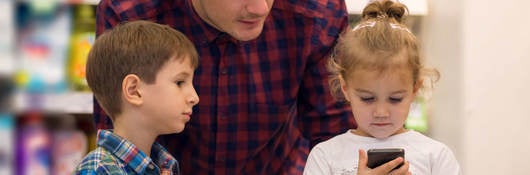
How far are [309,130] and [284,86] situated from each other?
0.14 meters

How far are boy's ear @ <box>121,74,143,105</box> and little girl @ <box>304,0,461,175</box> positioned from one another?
1.16 feet

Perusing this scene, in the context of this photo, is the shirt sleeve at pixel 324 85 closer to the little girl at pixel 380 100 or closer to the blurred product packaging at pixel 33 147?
the little girl at pixel 380 100

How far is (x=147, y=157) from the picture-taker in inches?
52.7

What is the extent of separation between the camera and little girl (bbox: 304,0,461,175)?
1.34m

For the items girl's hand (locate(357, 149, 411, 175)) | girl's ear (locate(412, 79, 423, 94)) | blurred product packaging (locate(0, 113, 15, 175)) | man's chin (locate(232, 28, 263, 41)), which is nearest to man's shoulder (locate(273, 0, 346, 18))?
man's chin (locate(232, 28, 263, 41))

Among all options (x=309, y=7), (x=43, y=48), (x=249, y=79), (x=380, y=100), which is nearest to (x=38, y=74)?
(x=43, y=48)

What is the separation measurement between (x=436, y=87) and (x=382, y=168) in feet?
3.87

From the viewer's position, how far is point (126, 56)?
1345 millimetres

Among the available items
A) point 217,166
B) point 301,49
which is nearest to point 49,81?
point 217,166

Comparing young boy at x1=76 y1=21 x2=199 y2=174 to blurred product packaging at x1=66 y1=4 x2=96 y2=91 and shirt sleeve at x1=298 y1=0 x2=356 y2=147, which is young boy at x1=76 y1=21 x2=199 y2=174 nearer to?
shirt sleeve at x1=298 y1=0 x2=356 y2=147

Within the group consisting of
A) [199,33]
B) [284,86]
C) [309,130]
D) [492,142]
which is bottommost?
[492,142]

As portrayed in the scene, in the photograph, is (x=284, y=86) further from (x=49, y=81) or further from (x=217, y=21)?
(x=49, y=81)

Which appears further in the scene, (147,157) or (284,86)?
(284,86)

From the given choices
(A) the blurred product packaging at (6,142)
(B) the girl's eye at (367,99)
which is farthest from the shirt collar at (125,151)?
(A) the blurred product packaging at (6,142)
